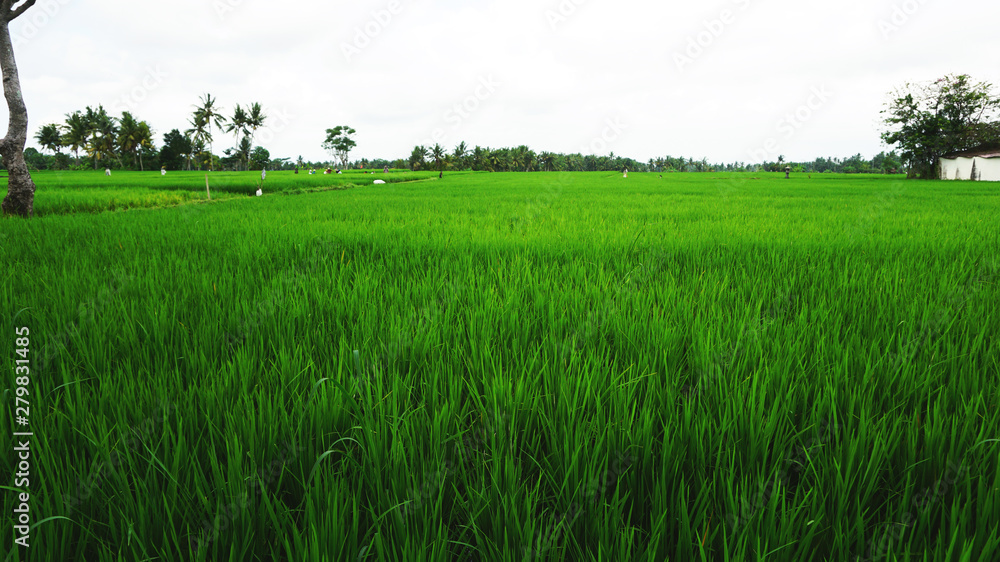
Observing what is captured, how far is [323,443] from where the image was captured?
0.90m

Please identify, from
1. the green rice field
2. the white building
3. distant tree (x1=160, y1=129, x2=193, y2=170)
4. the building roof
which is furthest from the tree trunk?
distant tree (x1=160, y1=129, x2=193, y2=170)

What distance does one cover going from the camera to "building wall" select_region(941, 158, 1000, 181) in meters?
22.0

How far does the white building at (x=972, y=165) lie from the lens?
21984 millimetres

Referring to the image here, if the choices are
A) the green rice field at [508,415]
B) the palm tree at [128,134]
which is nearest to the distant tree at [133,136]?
the palm tree at [128,134]

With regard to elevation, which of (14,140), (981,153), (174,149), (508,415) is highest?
(174,149)

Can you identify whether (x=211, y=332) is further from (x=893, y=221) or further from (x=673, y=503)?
(x=893, y=221)

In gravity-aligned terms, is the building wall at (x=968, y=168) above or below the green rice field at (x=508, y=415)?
above

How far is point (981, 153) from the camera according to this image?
23.4 m

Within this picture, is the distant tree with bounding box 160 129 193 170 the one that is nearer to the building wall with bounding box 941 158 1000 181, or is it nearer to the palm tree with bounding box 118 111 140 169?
the palm tree with bounding box 118 111 140 169

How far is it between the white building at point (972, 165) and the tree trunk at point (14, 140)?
118 ft

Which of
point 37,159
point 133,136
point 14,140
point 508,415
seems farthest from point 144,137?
point 508,415

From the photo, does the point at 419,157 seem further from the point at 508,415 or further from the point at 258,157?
the point at 508,415

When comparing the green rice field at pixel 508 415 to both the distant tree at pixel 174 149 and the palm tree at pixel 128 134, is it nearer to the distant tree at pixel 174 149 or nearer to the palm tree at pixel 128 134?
the distant tree at pixel 174 149

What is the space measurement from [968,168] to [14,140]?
3778 centimetres
